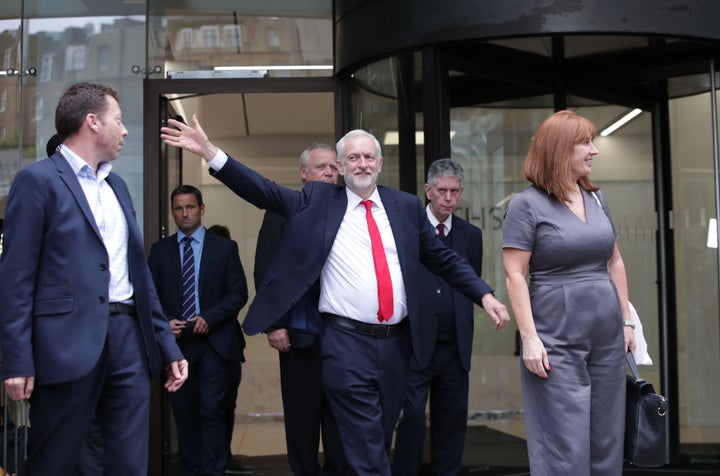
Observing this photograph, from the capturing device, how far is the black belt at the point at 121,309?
3.57 m

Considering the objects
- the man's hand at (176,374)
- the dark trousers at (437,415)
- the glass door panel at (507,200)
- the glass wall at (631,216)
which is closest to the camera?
the man's hand at (176,374)

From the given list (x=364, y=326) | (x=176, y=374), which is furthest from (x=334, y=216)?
(x=176, y=374)

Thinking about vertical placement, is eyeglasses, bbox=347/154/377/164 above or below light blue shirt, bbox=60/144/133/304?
above

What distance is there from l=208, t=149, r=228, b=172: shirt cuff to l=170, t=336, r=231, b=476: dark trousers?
2.47 meters

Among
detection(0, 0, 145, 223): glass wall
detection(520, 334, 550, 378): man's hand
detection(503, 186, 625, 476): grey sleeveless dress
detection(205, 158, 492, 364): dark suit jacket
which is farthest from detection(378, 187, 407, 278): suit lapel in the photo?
detection(0, 0, 145, 223): glass wall

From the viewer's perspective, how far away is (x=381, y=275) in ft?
13.7

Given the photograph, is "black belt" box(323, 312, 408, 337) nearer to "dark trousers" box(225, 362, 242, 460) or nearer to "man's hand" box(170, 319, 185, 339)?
"man's hand" box(170, 319, 185, 339)

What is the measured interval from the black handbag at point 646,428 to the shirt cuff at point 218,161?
1.96 m

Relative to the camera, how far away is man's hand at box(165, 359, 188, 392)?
382 cm

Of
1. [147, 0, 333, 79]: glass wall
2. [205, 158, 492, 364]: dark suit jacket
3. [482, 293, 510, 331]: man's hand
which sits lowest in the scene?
[482, 293, 510, 331]: man's hand

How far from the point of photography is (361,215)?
4332 millimetres

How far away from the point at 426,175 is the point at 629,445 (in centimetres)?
216

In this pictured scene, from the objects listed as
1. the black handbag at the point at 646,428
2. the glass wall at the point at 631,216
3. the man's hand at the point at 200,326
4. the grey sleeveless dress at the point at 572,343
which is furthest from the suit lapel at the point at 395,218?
the man's hand at the point at 200,326

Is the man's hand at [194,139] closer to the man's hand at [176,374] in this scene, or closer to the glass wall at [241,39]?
the man's hand at [176,374]
